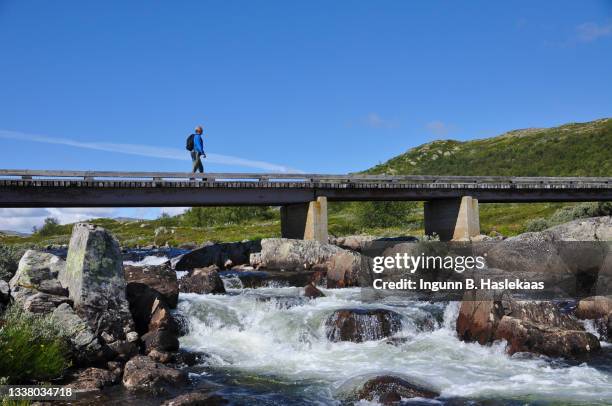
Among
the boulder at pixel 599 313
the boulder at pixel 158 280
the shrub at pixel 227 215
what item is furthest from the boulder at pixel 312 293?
the shrub at pixel 227 215

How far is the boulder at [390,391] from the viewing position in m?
13.7

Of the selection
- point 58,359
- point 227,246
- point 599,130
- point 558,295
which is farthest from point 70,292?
point 599,130

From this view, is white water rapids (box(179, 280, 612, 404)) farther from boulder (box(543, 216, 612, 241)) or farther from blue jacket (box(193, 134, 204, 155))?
blue jacket (box(193, 134, 204, 155))

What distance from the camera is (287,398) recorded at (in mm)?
14281

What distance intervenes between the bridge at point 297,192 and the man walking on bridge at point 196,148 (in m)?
0.84

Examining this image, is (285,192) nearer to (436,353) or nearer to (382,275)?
(382,275)

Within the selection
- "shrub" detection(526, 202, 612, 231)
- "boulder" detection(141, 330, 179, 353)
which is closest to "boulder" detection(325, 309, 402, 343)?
"boulder" detection(141, 330, 179, 353)

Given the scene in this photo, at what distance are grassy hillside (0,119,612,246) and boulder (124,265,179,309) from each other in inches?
1659

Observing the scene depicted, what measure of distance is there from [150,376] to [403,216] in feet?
223

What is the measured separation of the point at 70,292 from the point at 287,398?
904cm

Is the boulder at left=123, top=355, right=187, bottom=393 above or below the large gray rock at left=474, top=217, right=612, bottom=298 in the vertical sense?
below

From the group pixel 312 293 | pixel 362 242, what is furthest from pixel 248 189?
pixel 312 293

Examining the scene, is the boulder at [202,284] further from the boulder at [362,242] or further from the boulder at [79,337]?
the boulder at [362,242]

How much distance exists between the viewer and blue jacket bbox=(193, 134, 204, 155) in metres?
37.6
